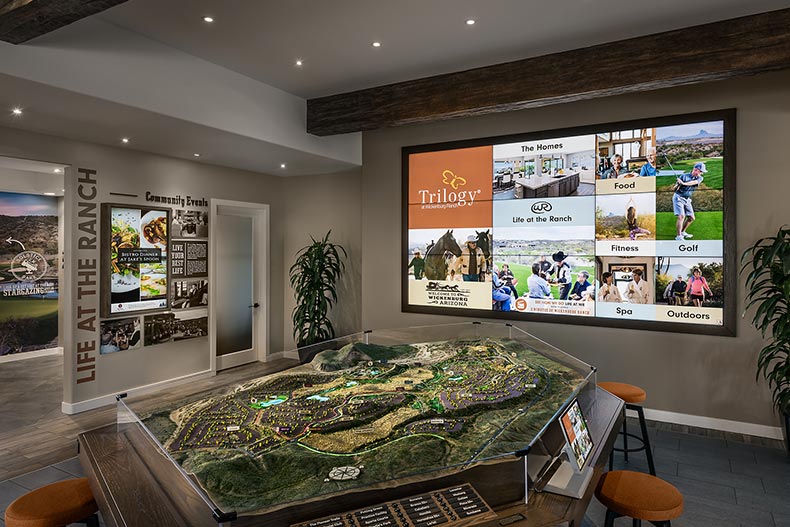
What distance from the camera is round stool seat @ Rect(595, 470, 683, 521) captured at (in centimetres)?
177

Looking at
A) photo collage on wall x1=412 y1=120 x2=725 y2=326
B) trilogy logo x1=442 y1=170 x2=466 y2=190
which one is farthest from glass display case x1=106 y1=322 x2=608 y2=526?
trilogy logo x1=442 y1=170 x2=466 y2=190

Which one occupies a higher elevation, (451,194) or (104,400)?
(451,194)

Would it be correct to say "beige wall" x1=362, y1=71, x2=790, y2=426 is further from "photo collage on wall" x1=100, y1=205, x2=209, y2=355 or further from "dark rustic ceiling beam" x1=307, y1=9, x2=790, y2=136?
"photo collage on wall" x1=100, y1=205, x2=209, y2=355

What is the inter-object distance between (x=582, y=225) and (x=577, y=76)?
4.47 feet

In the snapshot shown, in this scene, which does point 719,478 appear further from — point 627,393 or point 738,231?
point 738,231

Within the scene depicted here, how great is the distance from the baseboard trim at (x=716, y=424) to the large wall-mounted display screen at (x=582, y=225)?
2.45 feet

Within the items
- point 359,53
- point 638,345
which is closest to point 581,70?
point 359,53

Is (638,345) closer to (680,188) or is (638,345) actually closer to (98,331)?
(680,188)

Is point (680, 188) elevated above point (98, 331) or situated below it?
above

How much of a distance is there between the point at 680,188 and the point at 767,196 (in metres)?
0.60

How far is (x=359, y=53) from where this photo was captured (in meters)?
3.71

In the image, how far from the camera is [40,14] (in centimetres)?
235

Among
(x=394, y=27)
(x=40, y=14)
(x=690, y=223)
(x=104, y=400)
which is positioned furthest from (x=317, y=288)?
(x=690, y=223)

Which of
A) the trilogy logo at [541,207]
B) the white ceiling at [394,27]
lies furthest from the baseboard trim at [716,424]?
the white ceiling at [394,27]
